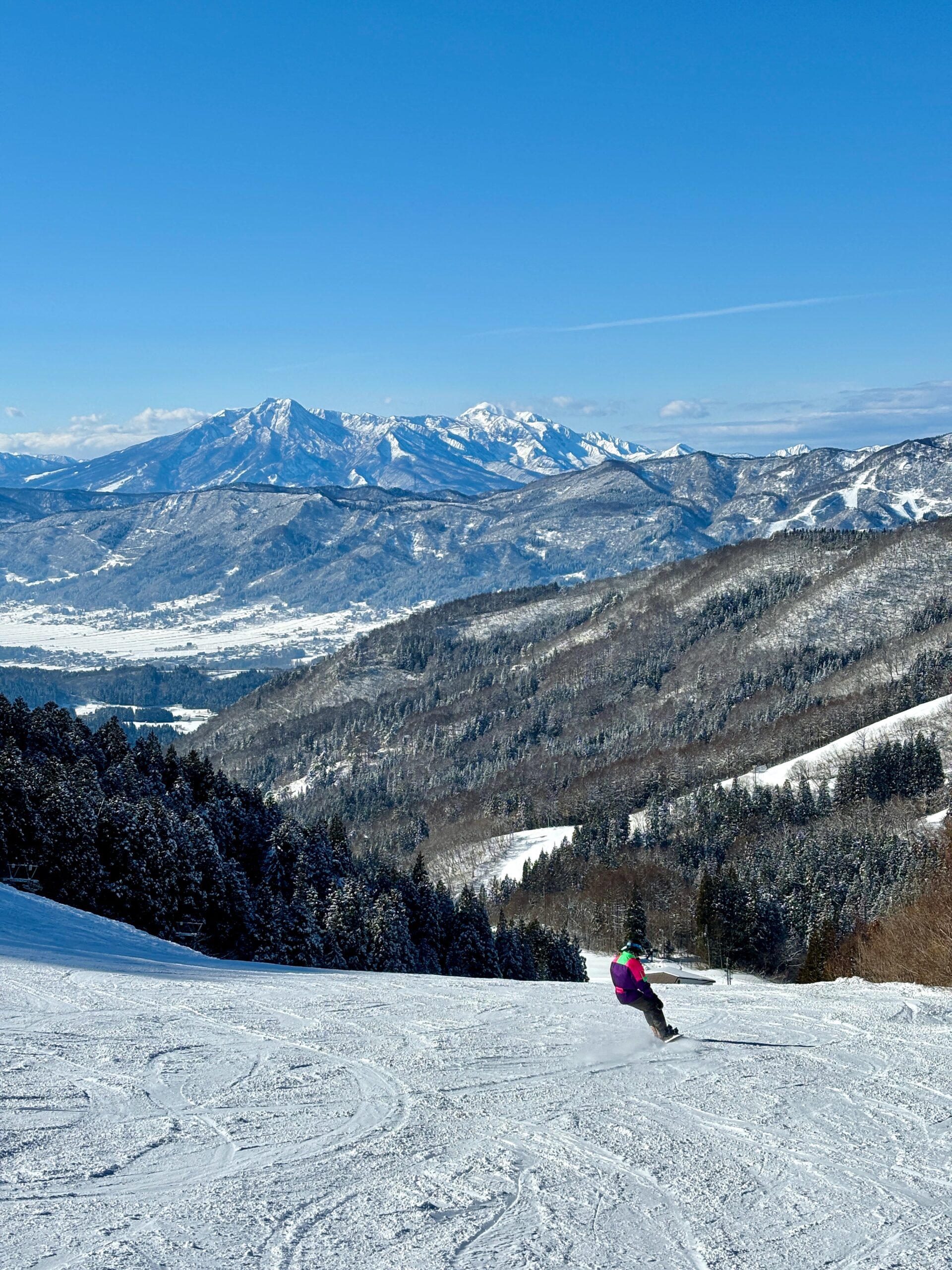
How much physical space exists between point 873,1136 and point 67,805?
43.3 meters

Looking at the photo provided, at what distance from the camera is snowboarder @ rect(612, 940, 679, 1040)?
16.8 metres

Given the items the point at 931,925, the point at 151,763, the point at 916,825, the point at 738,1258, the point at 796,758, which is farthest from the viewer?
the point at 796,758

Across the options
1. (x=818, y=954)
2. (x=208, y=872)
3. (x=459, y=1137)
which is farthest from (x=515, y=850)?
(x=459, y=1137)

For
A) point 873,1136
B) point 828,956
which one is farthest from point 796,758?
point 873,1136

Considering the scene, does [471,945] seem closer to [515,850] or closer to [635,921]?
[635,921]

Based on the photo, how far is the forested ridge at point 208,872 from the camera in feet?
152

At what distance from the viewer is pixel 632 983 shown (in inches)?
664

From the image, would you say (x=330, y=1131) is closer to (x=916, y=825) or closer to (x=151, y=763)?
(x=151, y=763)

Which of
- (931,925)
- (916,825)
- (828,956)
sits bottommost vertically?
(916,825)

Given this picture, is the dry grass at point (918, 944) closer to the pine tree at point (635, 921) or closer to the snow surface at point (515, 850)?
the pine tree at point (635, 921)

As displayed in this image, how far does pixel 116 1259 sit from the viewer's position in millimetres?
7754

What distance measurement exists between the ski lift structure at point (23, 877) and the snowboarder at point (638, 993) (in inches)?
1370

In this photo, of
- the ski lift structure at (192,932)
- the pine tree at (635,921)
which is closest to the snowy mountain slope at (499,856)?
the pine tree at (635,921)

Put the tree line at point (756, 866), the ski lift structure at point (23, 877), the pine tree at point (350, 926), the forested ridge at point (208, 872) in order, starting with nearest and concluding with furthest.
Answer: the ski lift structure at point (23, 877)
the forested ridge at point (208, 872)
the pine tree at point (350, 926)
the tree line at point (756, 866)
